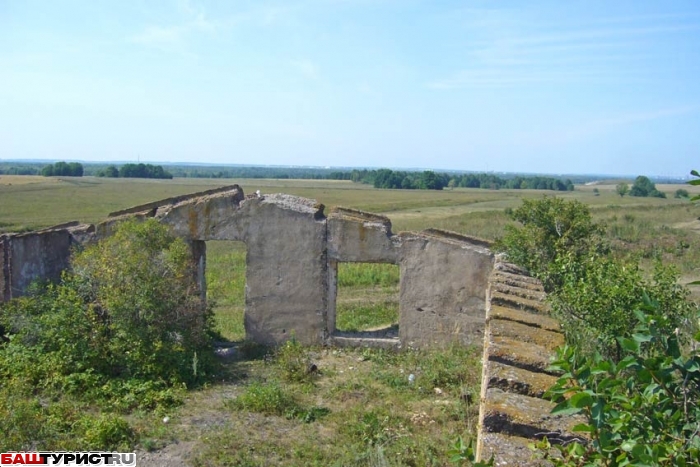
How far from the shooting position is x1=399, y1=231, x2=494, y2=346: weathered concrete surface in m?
9.41

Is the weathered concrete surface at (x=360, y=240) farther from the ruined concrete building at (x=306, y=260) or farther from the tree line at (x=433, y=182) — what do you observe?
the tree line at (x=433, y=182)

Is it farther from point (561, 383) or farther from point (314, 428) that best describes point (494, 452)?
point (314, 428)

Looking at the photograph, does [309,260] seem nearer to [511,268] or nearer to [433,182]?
[511,268]

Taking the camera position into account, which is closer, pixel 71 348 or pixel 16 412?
pixel 16 412

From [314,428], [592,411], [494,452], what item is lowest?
[314,428]

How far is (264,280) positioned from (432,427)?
4.10 metres

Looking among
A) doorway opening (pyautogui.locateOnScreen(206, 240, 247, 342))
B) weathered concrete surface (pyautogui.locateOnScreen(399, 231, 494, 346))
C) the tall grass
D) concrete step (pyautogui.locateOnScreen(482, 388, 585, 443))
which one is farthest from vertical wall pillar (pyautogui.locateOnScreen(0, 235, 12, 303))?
concrete step (pyautogui.locateOnScreen(482, 388, 585, 443))

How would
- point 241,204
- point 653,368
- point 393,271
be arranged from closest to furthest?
point 653,368, point 241,204, point 393,271

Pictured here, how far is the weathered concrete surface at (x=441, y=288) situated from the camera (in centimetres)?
941

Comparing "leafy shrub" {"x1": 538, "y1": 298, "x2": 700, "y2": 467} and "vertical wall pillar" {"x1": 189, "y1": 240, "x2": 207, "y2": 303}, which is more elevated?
"leafy shrub" {"x1": 538, "y1": 298, "x2": 700, "y2": 467}

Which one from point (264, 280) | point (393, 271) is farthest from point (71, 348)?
point (393, 271)

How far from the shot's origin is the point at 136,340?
8.27m

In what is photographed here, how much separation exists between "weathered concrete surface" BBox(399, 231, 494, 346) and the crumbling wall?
3.59 meters

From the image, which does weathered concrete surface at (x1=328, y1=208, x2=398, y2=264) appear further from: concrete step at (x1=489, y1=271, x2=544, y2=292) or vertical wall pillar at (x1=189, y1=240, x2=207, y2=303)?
concrete step at (x1=489, y1=271, x2=544, y2=292)
